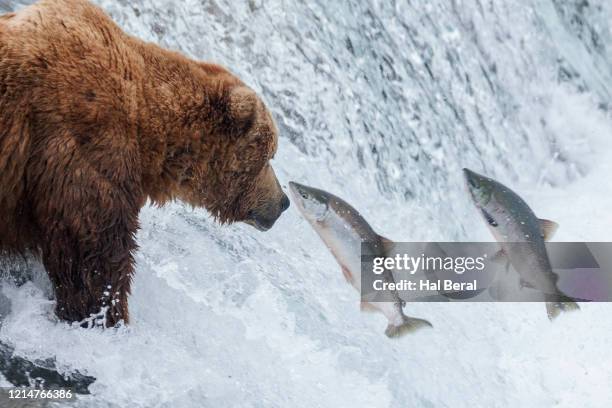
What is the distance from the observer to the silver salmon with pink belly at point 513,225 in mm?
5906

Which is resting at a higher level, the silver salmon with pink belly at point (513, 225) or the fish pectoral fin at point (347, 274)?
the silver salmon with pink belly at point (513, 225)

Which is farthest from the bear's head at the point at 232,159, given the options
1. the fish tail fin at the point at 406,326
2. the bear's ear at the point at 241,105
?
the fish tail fin at the point at 406,326

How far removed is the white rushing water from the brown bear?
0.36m

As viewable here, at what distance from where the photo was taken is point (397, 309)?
5.56 metres

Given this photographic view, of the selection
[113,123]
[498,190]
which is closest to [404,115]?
[498,190]

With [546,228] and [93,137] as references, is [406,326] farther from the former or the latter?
[93,137]

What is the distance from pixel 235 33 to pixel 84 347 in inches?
130

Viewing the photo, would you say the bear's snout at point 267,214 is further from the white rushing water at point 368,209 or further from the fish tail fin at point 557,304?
the fish tail fin at point 557,304

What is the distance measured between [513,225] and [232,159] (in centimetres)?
201

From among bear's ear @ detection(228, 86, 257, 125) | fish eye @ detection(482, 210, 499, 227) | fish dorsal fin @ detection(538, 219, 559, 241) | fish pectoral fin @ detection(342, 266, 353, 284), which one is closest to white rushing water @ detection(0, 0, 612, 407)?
fish pectoral fin @ detection(342, 266, 353, 284)

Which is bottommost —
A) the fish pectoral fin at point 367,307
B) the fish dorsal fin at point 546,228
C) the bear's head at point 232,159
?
the fish pectoral fin at point 367,307

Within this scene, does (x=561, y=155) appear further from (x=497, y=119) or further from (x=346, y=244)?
(x=346, y=244)

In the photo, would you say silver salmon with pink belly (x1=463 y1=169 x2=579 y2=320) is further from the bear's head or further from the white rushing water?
the bear's head

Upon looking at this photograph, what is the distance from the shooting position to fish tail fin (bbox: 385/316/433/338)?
5605 mm
